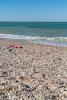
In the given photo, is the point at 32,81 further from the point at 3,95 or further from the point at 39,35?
the point at 39,35

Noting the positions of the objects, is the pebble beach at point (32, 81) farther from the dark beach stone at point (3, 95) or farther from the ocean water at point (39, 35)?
the ocean water at point (39, 35)

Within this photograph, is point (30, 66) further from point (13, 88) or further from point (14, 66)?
point (13, 88)

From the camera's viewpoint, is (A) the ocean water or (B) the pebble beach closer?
(B) the pebble beach

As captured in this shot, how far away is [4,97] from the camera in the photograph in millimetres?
5336

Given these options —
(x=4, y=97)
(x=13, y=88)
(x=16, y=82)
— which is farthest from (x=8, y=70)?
(x=4, y=97)

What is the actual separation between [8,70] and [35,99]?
2603 mm

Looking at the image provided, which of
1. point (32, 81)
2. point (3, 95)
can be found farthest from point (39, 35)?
point (3, 95)

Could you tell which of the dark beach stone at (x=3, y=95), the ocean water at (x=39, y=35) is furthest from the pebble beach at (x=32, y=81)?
the ocean water at (x=39, y=35)

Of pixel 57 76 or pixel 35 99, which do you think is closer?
pixel 35 99

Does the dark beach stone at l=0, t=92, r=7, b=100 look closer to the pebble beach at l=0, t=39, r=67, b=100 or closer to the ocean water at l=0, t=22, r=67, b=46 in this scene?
the pebble beach at l=0, t=39, r=67, b=100

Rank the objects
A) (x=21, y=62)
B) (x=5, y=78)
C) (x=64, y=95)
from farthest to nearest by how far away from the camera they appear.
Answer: (x=21, y=62)
(x=5, y=78)
(x=64, y=95)

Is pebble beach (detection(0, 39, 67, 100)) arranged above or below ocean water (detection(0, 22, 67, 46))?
above

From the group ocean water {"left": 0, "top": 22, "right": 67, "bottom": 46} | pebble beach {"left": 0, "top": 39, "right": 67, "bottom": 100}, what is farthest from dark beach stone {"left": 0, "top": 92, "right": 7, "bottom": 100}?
ocean water {"left": 0, "top": 22, "right": 67, "bottom": 46}

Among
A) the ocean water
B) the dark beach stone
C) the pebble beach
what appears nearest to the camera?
the dark beach stone
